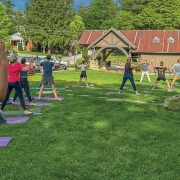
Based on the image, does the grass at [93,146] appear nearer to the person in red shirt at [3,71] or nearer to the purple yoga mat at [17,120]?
the purple yoga mat at [17,120]

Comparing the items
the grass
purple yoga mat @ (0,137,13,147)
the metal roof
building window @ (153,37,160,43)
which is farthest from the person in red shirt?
building window @ (153,37,160,43)

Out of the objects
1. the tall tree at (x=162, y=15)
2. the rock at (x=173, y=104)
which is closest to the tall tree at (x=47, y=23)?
the tall tree at (x=162, y=15)

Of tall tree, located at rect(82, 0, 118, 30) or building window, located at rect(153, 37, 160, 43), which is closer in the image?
building window, located at rect(153, 37, 160, 43)

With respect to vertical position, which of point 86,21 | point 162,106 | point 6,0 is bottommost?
point 162,106

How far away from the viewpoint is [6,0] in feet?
284

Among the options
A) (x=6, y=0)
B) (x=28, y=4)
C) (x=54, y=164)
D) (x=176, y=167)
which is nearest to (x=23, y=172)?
(x=54, y=164)

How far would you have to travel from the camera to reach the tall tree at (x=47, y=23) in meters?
69.4

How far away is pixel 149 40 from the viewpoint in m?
39.7

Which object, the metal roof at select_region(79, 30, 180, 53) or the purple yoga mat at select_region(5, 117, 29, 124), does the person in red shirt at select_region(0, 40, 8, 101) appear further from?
the metal roof at select_region(79, 30, 180, 53)

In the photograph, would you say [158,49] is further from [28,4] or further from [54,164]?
[28,4]

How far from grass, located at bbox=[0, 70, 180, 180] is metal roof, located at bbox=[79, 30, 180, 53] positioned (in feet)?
95.3

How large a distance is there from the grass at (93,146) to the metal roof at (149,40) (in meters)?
29.0

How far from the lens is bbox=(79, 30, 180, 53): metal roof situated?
37.9 meters

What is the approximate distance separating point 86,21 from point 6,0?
77.6ft
